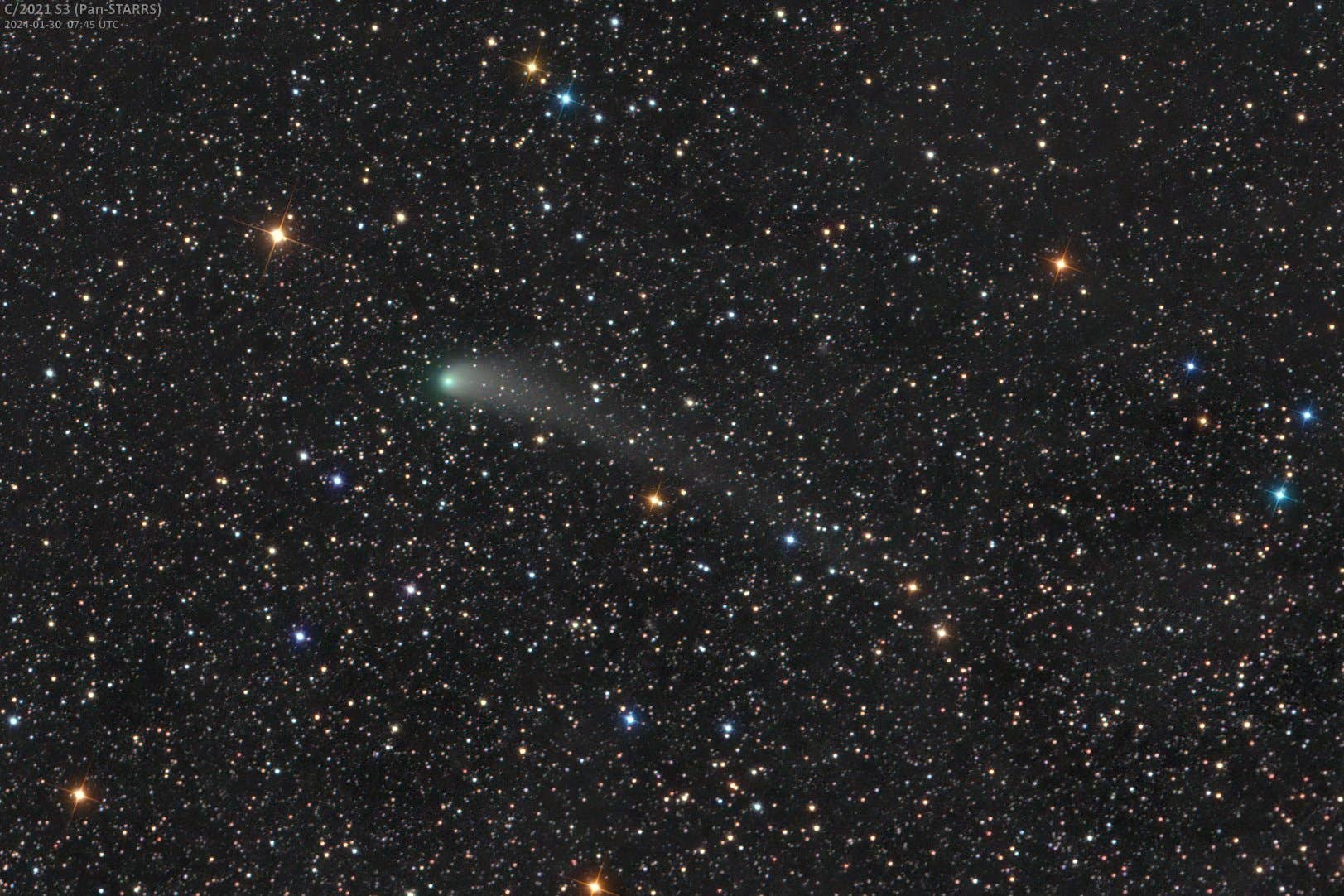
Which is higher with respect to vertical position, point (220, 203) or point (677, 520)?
point (220, 203)

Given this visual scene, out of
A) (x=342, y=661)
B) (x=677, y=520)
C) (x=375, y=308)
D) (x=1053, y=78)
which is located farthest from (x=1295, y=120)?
(x=342, y=661)

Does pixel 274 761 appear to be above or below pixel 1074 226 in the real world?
below

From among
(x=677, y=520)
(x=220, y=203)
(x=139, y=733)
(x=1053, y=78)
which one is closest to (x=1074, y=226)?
(x=1053, y=78)

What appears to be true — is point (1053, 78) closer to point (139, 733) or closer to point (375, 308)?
point (375, 308)

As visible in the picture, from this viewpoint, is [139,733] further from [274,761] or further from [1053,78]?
[1053,78]

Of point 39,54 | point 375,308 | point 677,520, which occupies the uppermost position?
point 39,54

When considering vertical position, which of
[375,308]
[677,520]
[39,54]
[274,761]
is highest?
[39,54]
